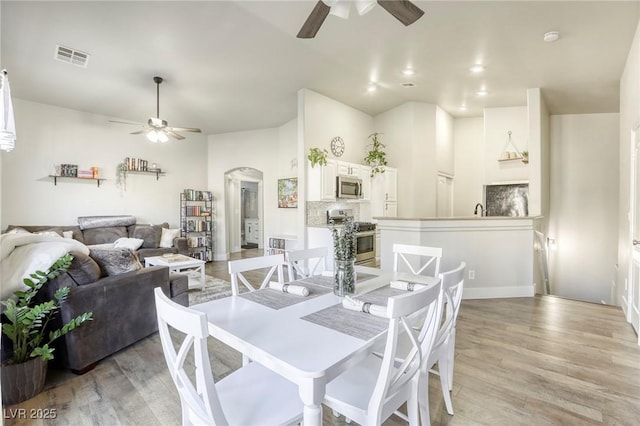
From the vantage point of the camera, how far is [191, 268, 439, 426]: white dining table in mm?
1029

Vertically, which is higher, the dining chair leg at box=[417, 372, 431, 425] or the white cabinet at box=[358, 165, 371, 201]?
the white cabinet at box=[358, 165, 371, 201]

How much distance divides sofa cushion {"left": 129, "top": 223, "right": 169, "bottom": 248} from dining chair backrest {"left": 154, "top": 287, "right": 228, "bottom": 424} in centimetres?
545

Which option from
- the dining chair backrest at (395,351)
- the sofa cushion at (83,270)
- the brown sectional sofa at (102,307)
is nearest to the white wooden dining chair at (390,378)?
the dining chair backrest at (395,351)

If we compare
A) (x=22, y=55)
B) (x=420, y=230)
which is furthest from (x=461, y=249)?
(x=22, y=55)

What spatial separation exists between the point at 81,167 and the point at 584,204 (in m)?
9.72

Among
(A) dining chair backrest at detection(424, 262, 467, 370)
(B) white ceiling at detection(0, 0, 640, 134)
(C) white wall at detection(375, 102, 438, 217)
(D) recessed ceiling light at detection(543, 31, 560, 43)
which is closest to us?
(A) dining chair backrest at detection(424, 262, 467, 370)

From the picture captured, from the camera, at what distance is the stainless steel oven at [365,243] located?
5.19 m

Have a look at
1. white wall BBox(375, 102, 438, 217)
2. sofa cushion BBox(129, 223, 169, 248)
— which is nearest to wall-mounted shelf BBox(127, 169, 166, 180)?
sofa cushion BBox(129, 223, 169, 248)

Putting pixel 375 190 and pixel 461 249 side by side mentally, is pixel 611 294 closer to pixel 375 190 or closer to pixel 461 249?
pixel 461 249

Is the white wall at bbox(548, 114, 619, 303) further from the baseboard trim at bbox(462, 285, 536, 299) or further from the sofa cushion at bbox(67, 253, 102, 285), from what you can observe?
the sofa cushion at bbox(67, 253, 102, 285)

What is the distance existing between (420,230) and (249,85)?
137 inches

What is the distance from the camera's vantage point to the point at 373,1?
6.46 feet

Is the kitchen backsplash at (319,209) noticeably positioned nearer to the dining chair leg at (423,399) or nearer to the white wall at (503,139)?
the white wall at (503,139)

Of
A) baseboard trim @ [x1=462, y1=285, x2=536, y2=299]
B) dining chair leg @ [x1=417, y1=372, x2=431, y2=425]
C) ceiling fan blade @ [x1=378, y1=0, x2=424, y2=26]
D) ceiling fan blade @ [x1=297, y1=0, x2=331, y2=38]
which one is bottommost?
baseboard trim @ [x1=462, y1=285, x2=536, y2=299]
